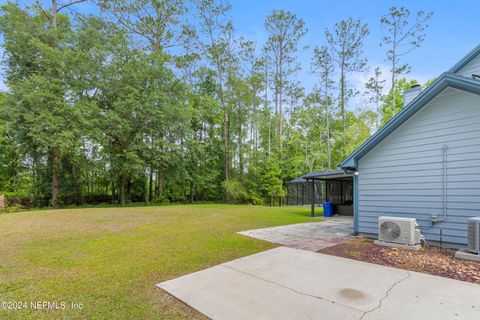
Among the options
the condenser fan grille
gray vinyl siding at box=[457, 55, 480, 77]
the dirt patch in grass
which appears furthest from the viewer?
gray vinyl siding at box=[457, 55, 480, 77]

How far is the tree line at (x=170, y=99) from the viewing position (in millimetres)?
12359

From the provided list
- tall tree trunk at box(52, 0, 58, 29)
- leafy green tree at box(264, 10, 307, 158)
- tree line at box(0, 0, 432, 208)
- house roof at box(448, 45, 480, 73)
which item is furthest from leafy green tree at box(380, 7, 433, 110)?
tall tree trunk at box(52, 0, 58, 29)

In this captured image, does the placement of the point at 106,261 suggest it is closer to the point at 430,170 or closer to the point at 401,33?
the point at 430,170

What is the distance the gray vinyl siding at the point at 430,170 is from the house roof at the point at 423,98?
0.41 feet

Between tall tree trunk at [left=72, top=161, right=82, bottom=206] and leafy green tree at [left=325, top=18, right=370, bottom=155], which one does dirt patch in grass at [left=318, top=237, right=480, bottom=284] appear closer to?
tall tree trunk at [left=72, top=161, right=82, bottom=206]

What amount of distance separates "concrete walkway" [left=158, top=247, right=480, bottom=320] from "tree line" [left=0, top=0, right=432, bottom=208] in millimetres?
11646

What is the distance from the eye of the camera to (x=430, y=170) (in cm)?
497

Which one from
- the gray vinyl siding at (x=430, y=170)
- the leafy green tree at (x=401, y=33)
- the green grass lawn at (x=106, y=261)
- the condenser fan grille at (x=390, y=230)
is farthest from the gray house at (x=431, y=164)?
the leafy green tree at (x=401, y=33)

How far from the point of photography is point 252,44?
18422 millimetres

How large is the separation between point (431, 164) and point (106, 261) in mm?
6789

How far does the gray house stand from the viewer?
449cm

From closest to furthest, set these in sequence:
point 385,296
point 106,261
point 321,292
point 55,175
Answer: point 385,296 → point 321,292 → point 106,261 → point 55,175

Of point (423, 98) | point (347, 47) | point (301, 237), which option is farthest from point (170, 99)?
point (423, 98)

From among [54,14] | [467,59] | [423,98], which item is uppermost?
[54,14]
